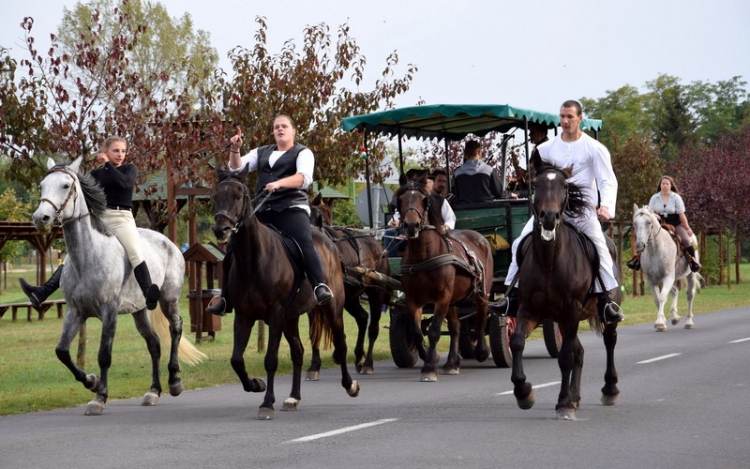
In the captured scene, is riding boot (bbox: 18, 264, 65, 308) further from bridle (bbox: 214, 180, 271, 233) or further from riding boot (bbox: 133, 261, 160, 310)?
bridle (bbox: 214, 180, 271, 233)

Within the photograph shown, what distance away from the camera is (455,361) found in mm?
14398

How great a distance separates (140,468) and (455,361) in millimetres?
7086

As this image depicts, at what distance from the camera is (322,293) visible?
1087cm

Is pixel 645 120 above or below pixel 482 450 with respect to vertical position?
above

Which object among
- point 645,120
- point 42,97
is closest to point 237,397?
point 42,97

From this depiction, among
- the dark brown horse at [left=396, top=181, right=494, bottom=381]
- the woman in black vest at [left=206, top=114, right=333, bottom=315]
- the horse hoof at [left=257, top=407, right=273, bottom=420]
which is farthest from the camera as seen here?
the dark brown horse at [left=396, top=181, right=494, bottom=381]

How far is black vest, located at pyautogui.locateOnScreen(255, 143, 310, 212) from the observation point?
1107 centimetres

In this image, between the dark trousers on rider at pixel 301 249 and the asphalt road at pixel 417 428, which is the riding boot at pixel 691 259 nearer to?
the asphalt road at pixel 417 428

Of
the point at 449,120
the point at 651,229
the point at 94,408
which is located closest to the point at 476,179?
the point at 449,120

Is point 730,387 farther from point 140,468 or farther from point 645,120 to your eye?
point 645,120

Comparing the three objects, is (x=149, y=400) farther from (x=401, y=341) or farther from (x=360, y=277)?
(x=401, y=341)

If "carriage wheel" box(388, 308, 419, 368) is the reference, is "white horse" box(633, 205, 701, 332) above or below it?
above

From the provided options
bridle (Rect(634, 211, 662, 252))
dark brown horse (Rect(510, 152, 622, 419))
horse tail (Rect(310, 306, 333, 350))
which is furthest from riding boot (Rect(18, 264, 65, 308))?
bridle (Rect(634, 211, 662, 252))

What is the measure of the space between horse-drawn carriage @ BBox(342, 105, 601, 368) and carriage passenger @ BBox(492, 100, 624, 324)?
158 inches
